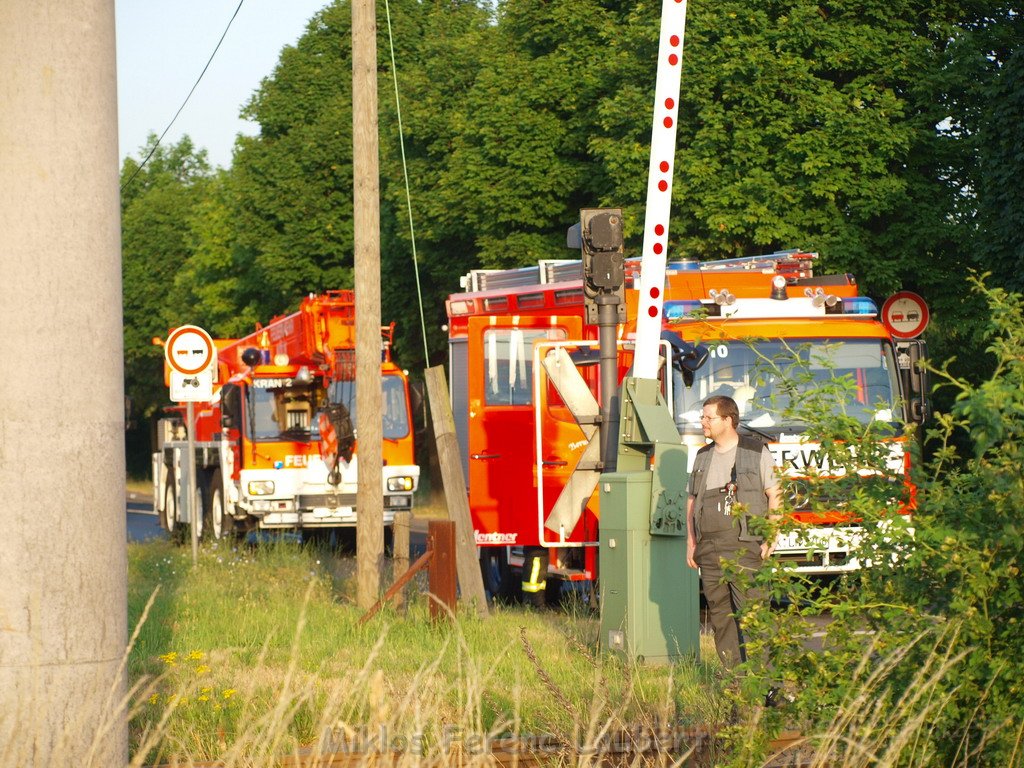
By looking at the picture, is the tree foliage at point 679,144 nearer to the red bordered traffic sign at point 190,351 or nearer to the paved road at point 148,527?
the paved road at point 148,527

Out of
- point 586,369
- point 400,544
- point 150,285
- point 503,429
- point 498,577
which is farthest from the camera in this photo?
point 150,285

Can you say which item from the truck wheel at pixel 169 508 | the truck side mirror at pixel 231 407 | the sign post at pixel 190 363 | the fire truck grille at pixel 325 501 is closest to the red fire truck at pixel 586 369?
the sign post at pixel 190 363

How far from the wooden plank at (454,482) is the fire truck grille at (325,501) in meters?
9.64

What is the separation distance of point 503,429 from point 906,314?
5.90 m

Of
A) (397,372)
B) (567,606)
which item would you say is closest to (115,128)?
(567,606)

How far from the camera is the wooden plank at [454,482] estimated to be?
45.5ft

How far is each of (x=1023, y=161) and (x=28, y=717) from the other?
66.5 ft

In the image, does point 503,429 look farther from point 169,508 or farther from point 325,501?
point 169,508

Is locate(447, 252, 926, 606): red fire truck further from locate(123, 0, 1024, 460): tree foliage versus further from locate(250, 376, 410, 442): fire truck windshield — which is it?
locate(123, 0, 1024, 460): tree foliage

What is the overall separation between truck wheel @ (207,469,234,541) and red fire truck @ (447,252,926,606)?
30.0 ft

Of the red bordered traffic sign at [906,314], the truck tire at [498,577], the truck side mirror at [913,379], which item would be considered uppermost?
the red bordered traffic sign at [906,314]

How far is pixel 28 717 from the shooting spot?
202 inches

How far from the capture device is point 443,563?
12.6 meters

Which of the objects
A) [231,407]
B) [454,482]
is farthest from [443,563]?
[231,407]
